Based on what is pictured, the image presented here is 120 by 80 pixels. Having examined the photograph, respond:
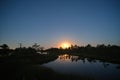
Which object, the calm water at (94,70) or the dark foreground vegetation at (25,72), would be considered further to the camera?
the calm water at (94,70)

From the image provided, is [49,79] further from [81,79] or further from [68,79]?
[81,79]

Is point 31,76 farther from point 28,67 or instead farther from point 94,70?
point 94,70

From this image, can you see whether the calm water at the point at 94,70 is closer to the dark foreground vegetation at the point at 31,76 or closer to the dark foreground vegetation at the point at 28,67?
the dark foreground vegetation at the point at 28,67

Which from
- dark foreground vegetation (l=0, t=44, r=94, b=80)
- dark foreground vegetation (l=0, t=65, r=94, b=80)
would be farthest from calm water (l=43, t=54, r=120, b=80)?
dark foreground vegetation (l=0, t=65, r=94, b=80)

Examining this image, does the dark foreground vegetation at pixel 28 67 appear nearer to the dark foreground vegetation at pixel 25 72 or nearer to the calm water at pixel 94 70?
the dark foreground vegetation at pixel 25 72

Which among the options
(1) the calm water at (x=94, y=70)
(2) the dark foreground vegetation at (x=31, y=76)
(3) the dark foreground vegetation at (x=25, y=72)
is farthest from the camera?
(1) the calm water at (x=94, y=70)

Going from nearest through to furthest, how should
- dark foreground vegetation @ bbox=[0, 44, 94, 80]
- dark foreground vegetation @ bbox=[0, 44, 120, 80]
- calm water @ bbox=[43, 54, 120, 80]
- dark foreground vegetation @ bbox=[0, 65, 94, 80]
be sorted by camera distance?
dark foreground vegetation @ bbox=[0, 65, 94, 80] < dark foreground vegetation @ bbox=[0, 44, 94, 80] < dark foreground vegetation @ bbox=[0, 44, 120, 80] < calm water @ bbox=[43, 54, 120, 80]

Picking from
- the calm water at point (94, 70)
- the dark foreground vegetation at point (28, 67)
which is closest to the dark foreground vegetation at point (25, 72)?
the dark foreground vegetation at point (28, 67)

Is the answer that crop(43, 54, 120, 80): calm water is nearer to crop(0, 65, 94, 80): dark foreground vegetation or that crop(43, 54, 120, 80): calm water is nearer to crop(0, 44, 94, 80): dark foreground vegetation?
crop(0, 44, 94, 80): dark foreground vegetation

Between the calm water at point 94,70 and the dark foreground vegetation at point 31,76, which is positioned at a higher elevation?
the dark foreground vegetation at point 31,76

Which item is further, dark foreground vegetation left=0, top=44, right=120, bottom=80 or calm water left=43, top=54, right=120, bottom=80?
calm water left=43, top=54, right=120, bottom=80

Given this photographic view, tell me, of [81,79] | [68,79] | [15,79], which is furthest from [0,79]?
[81,79]

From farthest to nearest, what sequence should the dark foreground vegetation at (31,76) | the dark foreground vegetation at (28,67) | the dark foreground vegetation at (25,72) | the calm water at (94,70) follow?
the calm water at (94,70)
the dark foreground vegetation at (28,67)
the dark foreground vegetation at (25,72)
the dark foreground vegetation at (31,76)

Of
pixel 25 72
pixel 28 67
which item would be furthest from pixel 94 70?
pixel 25 72
